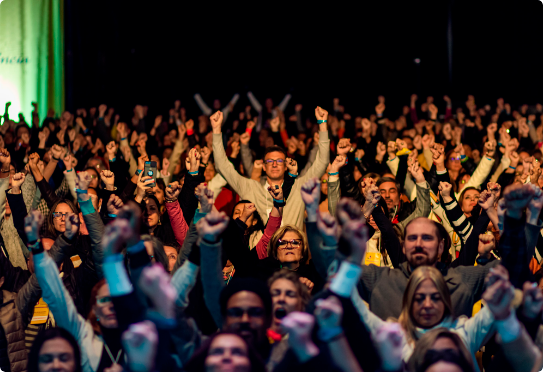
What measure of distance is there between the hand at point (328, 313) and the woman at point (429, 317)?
0.36 metres

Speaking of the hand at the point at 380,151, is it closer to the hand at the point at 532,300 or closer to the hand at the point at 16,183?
the hand at the point at 16,183

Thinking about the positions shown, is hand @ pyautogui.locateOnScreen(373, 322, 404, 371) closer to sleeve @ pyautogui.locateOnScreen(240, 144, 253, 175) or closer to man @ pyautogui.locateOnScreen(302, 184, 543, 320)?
man @ pyautogui.locateOnScreen(302, 184, 543, 320)

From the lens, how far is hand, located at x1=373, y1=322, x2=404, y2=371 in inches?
74.0

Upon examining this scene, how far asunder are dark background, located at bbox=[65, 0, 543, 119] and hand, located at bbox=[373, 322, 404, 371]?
9.08 m

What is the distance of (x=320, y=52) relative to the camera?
1105 cm

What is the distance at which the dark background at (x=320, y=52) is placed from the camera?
10555mm

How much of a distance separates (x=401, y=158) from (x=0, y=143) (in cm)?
334

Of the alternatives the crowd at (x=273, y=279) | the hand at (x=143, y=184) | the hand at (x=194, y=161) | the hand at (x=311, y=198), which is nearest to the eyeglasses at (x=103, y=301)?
the crowd at (x=273, y=279)

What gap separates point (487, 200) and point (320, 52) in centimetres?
822

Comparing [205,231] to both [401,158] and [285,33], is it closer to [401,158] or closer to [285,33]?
[401,158]

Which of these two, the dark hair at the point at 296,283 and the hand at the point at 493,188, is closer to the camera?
the dark hair at the point at 296,283

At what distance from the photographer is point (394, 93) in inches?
440

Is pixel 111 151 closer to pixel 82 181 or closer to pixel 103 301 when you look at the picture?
pixel 82 181

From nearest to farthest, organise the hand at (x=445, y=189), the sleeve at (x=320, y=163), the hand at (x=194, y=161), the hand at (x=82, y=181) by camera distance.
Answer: the hand at (x=82, y=181)
the hand at (x=445, y=189)
the hand at (x=194, y=161)
the sleeve at (x=320, y=163)
